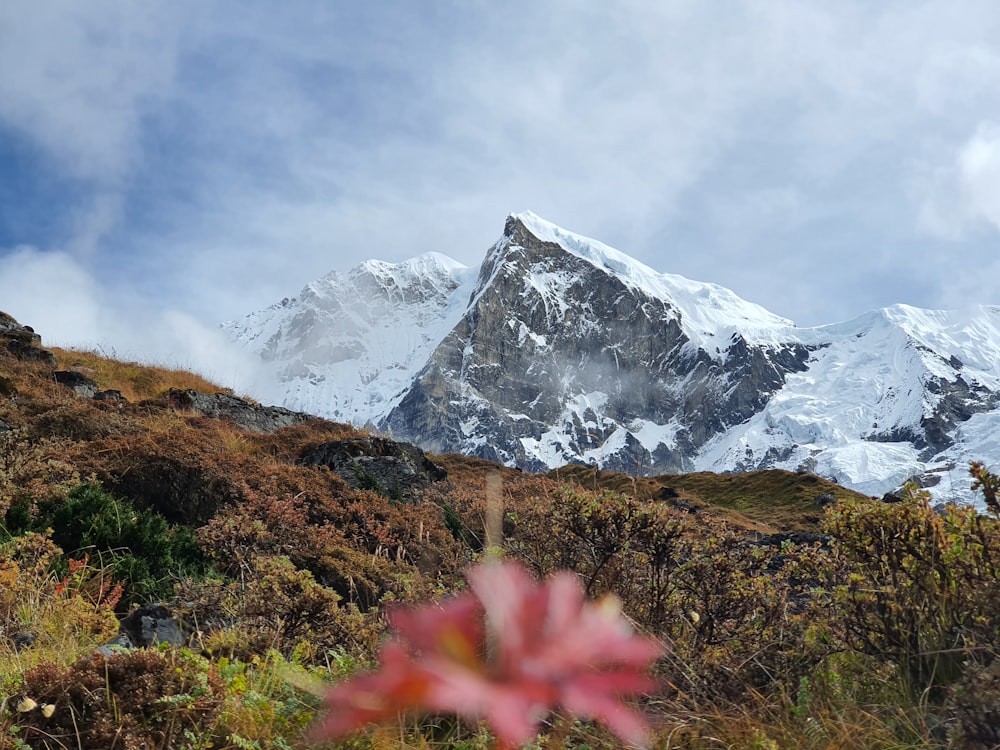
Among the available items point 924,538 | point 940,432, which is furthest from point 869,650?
point 940,432

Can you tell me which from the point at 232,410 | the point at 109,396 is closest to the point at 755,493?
the point at 232,410

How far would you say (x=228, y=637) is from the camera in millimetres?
3557

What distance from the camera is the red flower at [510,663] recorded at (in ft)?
1.18

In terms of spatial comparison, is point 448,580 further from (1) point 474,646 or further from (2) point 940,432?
(2) point 940,432

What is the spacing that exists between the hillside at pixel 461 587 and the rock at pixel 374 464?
284 cm

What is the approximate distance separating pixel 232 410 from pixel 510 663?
15.0 m

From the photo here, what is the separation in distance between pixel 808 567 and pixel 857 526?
0.55 m

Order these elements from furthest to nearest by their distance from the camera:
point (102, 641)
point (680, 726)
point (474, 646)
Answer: point (102, 641) < point (680, 726) < point (474, 646)

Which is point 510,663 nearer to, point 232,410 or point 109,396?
point 109,396

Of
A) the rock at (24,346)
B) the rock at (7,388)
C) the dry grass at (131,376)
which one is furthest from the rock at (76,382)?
the rock at (24,346)

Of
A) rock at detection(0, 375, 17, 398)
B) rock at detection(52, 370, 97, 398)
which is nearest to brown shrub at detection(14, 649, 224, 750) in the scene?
rock at detection(0, 375, 17, 398)

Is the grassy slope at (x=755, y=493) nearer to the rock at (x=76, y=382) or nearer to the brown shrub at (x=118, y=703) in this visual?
the rock at (x=76, y=382)

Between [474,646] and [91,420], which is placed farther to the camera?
[91,420]

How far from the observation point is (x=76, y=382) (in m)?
12.8
